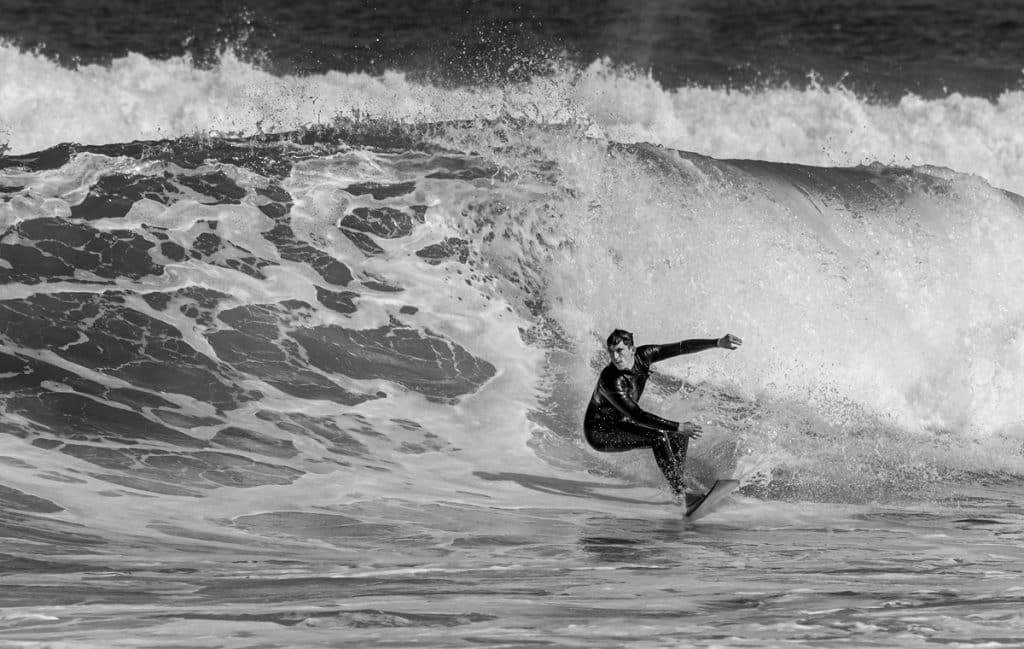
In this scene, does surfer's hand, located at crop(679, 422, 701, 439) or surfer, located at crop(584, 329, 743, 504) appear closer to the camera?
surfer's hand, located at crop(679, 422, 701, 439)

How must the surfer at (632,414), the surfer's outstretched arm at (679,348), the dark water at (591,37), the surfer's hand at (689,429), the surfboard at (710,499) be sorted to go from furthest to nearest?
1. the dark water at (591,37)
2. the surfer's outstretched arm at (679,348)
3. the surfer at (632,414)
4. the surfboard at (710,499)
5. the surfer's hand at (689,429)

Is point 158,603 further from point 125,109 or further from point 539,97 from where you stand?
point 125,109

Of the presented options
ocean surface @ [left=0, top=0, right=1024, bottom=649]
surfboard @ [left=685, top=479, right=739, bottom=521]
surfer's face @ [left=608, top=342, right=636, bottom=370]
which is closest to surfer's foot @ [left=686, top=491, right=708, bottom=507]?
surfboard @ [left=685, top=479, right=739, bottom=521]

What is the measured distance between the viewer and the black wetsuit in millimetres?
8480

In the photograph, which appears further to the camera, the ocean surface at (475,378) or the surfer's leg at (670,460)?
the surfer's leg at (670,460)

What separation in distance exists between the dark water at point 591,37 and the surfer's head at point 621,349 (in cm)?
1273

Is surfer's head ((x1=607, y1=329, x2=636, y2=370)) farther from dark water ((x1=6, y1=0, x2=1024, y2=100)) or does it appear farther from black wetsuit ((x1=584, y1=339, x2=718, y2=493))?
dark water ((x1=6, y1=0, x2=1024, y2=100))

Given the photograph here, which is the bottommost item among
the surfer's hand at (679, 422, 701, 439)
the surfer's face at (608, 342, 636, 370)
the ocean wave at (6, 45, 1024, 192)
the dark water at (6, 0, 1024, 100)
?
the surfer's hand at (679, 422, 701, 439)

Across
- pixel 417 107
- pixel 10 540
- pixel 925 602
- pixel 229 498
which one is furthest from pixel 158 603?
pixel 417 107

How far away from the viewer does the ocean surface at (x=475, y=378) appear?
6.28 meters

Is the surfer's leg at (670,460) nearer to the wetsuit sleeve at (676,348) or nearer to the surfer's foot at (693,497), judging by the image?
the surfer's foot at (693,497)

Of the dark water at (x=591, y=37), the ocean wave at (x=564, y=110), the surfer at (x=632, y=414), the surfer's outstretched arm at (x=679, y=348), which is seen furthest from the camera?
the dark water at (x=591, y=37)

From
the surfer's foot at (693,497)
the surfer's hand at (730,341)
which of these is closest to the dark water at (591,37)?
the surfer's hand at (730,341)

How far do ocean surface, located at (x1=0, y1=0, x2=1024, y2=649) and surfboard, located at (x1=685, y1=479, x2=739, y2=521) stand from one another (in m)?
0.11
